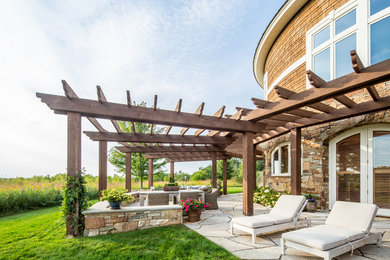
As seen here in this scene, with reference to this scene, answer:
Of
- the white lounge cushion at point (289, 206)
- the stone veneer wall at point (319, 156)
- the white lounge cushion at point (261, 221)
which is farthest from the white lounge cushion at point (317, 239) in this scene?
the stone veneer wall at point (319, 156)

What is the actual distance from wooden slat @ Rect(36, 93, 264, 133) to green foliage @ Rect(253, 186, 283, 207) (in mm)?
3229

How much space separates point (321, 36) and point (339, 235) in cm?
669

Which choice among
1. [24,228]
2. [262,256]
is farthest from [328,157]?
[24,228]

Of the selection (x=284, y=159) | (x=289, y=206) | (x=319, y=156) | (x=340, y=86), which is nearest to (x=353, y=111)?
(x=340, y=86)

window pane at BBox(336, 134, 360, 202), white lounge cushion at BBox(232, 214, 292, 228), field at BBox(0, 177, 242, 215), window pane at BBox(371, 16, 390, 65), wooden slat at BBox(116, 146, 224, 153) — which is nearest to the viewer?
white lounge cushion at BBox(232, 214, 292, 228)

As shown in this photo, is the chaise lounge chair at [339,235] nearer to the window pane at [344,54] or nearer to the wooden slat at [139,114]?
the wooden slat at [139,114]

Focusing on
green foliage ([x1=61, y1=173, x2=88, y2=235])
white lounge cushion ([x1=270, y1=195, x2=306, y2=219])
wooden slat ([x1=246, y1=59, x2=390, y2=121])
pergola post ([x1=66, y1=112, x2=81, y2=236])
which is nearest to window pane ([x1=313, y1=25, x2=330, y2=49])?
wooden slat ([x1=246, y1=59, x2=390, y2=121])

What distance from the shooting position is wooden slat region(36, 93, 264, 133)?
191 inches

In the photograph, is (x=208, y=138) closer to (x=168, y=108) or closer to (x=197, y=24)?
(x=168, y=108)

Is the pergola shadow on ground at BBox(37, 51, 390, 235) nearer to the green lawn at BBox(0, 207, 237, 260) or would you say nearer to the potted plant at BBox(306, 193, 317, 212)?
the potted plant at BBox(306, 193, 317, 212)

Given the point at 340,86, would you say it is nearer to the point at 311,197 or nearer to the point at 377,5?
the point at 377,5

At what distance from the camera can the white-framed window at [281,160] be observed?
9.52m

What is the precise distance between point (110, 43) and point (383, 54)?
8540mm

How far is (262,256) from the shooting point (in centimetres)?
371
